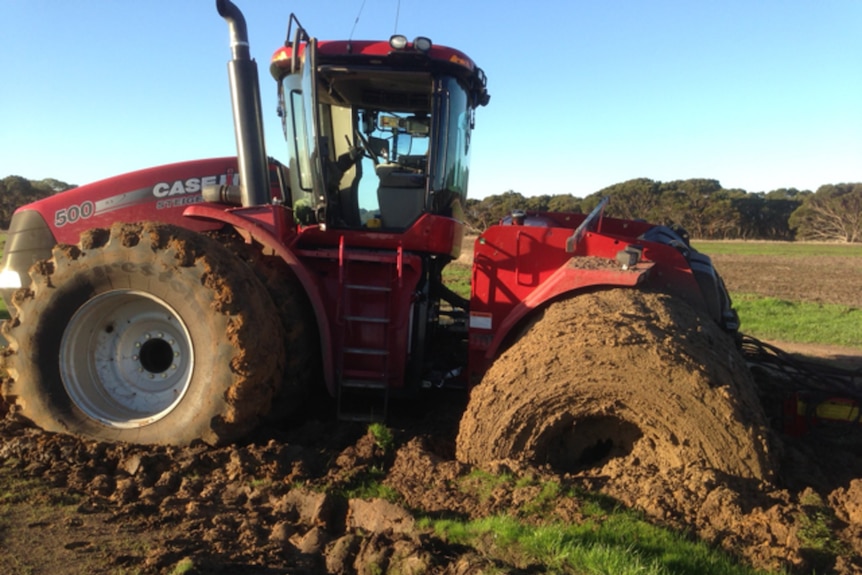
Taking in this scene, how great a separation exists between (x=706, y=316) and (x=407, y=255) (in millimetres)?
2114

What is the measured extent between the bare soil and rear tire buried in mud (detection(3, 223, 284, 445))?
0.20 m

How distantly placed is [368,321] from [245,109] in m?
1.88

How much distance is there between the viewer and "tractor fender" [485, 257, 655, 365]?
14.2 ft

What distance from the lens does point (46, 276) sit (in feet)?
15.0

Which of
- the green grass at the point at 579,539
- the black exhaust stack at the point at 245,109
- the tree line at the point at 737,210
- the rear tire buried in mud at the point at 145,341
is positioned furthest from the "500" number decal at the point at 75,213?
the tree line at the point at 737,210

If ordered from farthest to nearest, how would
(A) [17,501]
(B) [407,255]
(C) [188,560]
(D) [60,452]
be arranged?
(B) [407,255] < (D) [60,452] < (A) [17,501] < (C) [188,560]

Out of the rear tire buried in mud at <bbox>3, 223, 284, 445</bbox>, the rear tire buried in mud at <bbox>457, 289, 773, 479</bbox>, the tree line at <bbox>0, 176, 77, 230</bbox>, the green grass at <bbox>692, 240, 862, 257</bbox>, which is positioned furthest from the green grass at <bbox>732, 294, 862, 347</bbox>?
the tree line at <bbox>0, 176, 77, 230</bbox>

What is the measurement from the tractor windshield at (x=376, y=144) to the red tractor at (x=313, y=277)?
15mm

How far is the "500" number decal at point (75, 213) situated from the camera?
616 cm

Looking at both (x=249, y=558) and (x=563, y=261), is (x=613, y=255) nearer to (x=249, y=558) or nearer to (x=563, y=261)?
(x=563, y=261)

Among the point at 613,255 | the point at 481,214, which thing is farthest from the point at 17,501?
the point at 481,214

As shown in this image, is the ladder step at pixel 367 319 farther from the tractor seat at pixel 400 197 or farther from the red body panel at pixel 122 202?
the red body panel at pixel 122 202

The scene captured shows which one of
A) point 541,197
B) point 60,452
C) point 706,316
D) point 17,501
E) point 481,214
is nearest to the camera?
point 17,501

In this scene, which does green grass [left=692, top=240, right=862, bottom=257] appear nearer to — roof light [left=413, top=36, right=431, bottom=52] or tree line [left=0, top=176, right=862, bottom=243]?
tree line [left=0, top=176, right=862, bottom=243]
